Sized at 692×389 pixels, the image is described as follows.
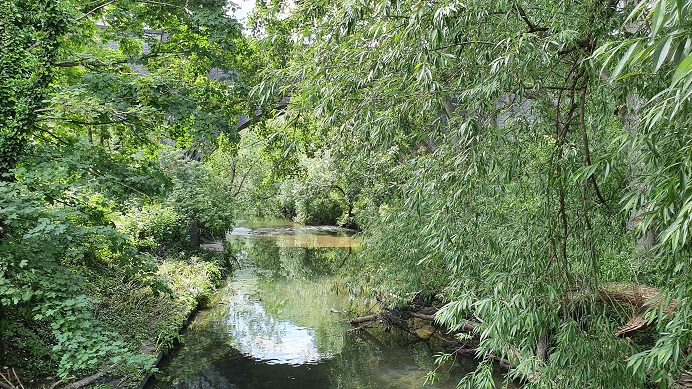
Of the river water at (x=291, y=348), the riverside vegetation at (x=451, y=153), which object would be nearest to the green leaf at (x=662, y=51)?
the riverside vegetation at (x=451, y=153)

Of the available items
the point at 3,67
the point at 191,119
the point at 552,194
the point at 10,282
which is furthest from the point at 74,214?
the point at 552,194

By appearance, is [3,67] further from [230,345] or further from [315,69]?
[230,345]

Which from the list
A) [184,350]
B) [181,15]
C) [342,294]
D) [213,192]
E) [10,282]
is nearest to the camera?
[10,282]

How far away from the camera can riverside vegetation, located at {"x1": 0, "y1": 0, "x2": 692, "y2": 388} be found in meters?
2.76

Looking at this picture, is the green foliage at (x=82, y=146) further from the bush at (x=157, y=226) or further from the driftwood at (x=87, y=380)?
the bush at (x=157, y=226)

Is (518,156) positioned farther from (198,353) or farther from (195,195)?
(195,195)

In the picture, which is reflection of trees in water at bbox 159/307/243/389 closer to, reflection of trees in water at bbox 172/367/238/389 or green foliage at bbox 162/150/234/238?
reflection of trees in water at bbox 172/367/238/389

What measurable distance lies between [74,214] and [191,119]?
2.26m

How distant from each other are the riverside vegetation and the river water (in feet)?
3.24

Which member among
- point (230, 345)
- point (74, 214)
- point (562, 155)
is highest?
point (562, 155)

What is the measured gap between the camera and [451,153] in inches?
147

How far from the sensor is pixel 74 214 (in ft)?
15.1

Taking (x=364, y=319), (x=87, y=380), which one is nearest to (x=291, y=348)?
(x=364, y=319)

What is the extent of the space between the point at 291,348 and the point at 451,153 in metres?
6.11
